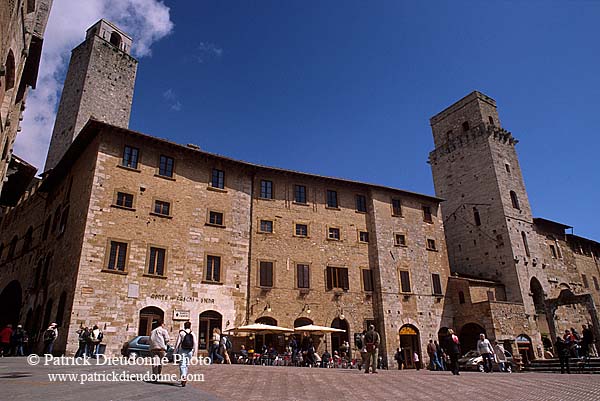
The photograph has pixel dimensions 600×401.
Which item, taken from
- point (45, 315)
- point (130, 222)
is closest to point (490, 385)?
point (130, 222)

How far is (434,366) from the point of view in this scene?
2266 cm

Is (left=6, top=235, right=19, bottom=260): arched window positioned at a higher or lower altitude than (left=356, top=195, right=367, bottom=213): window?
lower

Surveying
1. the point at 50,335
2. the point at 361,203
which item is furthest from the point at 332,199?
the point at 50,335

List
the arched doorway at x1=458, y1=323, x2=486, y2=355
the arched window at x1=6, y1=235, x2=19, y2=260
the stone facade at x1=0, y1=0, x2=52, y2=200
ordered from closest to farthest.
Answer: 1. the stone facade at x1=0, y1=0, x2=52, y2=200
2. the arched doorway at x1=458, y1=323, x2=486, y2=355
3. the arched window at x1=6, y1=235, x2=19, y2=260

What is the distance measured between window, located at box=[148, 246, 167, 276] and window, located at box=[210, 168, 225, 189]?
5.15 m

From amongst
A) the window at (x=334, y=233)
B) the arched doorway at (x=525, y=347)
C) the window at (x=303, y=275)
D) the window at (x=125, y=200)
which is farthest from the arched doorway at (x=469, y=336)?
the window at (x=125, y=200)

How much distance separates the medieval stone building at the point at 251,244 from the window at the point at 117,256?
50 millimetres

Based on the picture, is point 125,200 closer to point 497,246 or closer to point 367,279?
point 367,279

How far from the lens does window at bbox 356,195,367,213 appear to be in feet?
94.8

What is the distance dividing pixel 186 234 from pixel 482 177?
2530cm

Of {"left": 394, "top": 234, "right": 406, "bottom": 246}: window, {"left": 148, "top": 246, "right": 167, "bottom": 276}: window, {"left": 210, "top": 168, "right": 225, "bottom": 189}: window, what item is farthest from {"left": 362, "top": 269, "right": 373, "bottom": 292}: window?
{"left": 148, "top": 246, "right": 167, "bottom": 276}: window

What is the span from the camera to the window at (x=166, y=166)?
2312 cm

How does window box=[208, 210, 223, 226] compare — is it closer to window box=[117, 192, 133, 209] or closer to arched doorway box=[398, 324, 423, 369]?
window box=[117, 192, 133, 209]

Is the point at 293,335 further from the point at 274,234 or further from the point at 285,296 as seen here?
the point at 274,234
